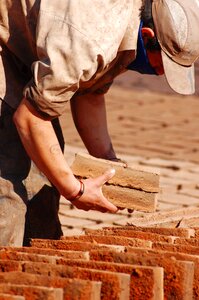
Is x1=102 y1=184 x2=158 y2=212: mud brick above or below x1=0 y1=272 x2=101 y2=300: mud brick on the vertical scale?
above

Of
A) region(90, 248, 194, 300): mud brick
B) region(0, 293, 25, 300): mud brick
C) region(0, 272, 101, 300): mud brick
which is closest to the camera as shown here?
region(0, 293, 25, 300): mud brick

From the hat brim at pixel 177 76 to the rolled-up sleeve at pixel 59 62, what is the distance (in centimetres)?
41

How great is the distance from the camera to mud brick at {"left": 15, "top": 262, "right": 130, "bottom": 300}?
4.15 metres

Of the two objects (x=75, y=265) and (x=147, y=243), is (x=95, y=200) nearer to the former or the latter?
(x=147, y=243)

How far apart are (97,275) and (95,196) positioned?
2.83 ft

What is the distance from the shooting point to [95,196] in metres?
5.01

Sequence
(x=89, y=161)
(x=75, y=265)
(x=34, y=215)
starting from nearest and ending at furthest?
(x=75, y=265) → (x=89, y=161) → (x=34, y=215)

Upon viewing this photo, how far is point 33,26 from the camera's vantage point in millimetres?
4980

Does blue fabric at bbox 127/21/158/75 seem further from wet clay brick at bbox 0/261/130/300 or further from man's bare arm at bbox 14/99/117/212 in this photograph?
wet clay brick at bbox 0/261/130/300

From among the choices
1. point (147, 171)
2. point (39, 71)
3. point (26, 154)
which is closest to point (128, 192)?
point (147, 171)

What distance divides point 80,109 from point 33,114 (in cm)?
94

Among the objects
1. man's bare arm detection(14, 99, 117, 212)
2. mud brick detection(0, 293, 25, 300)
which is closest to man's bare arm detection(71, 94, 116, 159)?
man's bare arm detection(14, 99, 117, 212)

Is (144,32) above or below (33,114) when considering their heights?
above

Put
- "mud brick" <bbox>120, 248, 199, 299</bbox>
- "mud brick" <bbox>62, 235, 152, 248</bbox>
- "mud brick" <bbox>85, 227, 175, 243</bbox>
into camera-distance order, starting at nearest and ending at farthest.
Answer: "mud brick" <bbox>120, 248, 199, 299</bbox> → "mud brick" <bbox>62, 235, 152, 248</bbox> → "mud brick" <bbox>85, 227, 175, 243</bbox>
